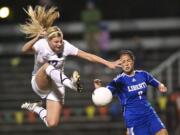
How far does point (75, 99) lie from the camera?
21.9 m

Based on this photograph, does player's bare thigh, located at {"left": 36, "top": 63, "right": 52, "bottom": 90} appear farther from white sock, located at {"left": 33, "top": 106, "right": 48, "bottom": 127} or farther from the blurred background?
the blurred background

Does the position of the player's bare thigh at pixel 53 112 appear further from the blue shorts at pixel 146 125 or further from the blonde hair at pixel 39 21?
the blue shorts at pixel 146 125

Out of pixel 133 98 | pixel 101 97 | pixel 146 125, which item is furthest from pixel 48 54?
pixel 146 125

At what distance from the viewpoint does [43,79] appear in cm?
1391

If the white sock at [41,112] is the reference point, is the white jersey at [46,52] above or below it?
above

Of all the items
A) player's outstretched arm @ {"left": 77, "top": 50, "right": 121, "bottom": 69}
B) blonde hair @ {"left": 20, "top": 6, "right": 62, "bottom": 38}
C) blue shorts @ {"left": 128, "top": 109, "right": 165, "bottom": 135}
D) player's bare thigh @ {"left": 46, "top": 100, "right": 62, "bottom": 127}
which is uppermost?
blonde hair @ {"left": 20, "top": 6, "right": 62, "bottom": 38}

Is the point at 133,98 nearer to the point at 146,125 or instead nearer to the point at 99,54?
the point at 146,125

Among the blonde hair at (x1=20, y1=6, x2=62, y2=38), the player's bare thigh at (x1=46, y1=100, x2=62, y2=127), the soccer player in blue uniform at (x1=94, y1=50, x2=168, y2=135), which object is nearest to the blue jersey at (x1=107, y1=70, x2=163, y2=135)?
the soccer player in blue uniform at (x1=94, y1=50, x2=168, y2=135)

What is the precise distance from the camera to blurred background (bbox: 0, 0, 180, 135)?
21.0 metres

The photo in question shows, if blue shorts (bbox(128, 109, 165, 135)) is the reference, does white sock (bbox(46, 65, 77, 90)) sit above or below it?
above

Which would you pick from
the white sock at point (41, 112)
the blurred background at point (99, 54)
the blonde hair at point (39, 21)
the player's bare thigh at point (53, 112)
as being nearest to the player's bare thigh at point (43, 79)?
the player's bare thigh at point (53, 112)

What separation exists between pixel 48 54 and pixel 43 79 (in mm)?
419

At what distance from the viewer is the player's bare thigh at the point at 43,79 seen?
45.3ft

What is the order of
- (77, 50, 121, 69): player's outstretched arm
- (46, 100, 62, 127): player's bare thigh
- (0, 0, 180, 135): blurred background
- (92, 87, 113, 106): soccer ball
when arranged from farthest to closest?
1. (0, 0, 180, 135): blurred background
2. (46, 100, 62, 127): player's bare thigh
3. (77, 50, 121, 69): player's outstretched arm
4. (92, 87, 113, 106): soccer ball
